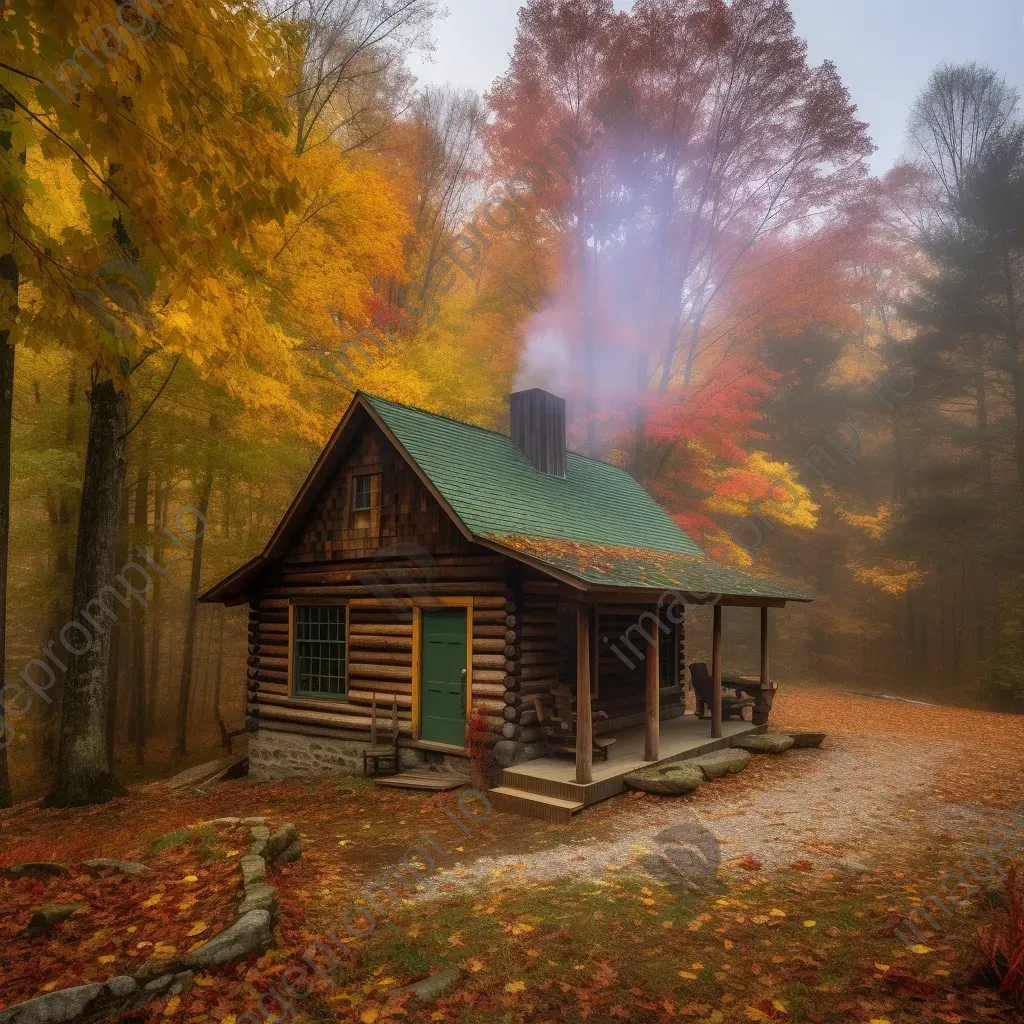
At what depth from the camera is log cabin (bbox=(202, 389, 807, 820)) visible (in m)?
10.4

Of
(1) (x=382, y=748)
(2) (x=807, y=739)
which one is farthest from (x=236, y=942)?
(2) (x=807, y=739)

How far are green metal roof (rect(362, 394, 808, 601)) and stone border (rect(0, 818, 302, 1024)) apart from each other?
17.5ft

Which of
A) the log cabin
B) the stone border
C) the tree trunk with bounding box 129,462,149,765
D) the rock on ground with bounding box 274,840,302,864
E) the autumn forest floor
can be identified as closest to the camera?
the stone border

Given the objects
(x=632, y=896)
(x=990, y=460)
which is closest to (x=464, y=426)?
(x=632, y=896)

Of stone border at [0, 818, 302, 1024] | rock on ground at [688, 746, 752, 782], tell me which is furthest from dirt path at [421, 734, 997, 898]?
stone border at [0, 818, 302, 1024]

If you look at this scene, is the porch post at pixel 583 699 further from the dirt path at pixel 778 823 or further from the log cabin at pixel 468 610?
the dirt path at pixel 778 823

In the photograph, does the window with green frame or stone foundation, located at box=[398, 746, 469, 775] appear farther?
the window with green frame

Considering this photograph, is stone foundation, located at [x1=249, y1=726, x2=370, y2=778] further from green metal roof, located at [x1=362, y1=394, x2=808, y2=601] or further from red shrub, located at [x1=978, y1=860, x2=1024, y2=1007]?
red shrub, located at [x1=978, y1=860, x2=1024, y2=1007]

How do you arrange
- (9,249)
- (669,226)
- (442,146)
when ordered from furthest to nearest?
Result: (442,146) < (669,226) < (9,249)

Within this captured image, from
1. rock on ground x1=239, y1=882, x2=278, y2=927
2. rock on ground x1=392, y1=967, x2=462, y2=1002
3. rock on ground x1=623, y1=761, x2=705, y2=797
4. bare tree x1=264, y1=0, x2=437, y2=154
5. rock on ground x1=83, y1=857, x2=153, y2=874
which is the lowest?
rock on ground x1=623, y1=761, x2=705, y2=797

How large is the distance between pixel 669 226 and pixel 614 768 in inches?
644

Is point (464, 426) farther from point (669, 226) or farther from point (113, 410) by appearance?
point (669, 226)

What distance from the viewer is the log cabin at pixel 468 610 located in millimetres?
10375

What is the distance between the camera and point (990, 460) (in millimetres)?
25172
